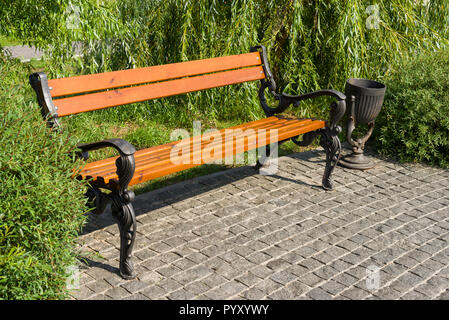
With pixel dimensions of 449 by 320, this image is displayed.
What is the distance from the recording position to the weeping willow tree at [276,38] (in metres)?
6.56

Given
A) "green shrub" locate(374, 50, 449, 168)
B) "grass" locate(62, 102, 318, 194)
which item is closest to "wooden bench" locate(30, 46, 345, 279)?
"grass" locate(62, 102, 318, 194)

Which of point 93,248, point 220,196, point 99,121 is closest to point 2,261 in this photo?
point 93,248

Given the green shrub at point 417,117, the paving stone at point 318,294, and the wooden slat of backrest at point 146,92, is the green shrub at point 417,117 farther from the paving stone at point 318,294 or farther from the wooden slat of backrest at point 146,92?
the paving stone at point 318,294

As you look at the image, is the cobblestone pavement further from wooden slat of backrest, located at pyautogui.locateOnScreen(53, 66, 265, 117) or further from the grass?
wooden slat of backrest, located at pyautogui.locateOnScreen(53, 66, 265, 117)

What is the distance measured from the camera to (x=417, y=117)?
19.4ft

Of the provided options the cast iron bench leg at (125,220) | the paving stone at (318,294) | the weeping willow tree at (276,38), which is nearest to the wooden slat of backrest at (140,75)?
Result: the cast iron bench leg at (125,220)

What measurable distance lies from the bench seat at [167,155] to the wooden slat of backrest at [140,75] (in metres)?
0.58

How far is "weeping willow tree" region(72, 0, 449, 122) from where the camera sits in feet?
21.5

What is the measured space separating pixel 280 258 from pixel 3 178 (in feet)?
6.52

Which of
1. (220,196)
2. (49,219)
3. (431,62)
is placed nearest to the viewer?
(49,219)

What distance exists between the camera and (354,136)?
6.54m

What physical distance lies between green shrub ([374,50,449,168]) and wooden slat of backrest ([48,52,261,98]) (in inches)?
68.7

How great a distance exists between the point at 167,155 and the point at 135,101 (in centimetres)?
61

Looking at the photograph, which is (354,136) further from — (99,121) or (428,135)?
(99,121)
